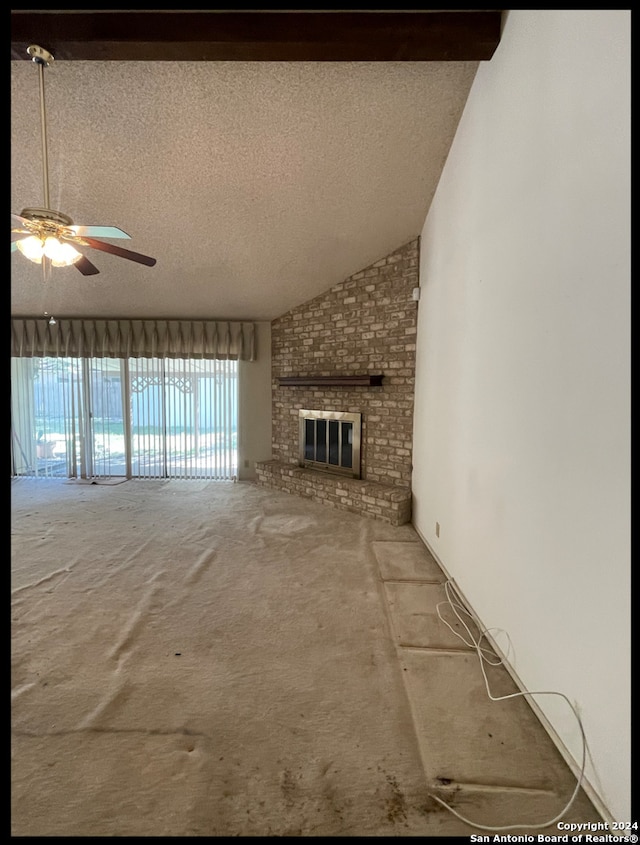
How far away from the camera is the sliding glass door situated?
553 centimetres

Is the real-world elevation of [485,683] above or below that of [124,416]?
below

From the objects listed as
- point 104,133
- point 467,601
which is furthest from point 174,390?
point 467,601

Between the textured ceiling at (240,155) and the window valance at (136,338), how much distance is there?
1.17 metres

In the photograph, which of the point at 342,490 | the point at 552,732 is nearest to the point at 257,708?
the point at 552,732

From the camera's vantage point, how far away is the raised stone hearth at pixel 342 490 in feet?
12.3

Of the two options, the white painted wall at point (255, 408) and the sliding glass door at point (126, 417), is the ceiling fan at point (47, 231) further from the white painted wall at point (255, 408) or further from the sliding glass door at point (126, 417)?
the sliding glass door at point (126, 417)

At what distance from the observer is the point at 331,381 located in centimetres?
436

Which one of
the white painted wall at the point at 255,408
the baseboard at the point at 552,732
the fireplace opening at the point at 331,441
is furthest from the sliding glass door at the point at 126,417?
the baseboard at the point at 552,732

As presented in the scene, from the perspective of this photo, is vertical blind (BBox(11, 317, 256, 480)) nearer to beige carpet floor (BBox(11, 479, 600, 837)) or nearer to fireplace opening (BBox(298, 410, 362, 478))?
fireplace opening (BBox(298, 410, 362, 478))

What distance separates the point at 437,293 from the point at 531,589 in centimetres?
231

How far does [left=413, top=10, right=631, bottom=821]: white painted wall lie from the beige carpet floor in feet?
1.12

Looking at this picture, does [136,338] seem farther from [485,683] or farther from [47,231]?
[485,683]

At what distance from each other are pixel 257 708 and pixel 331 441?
3.28 m

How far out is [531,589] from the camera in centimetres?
157
